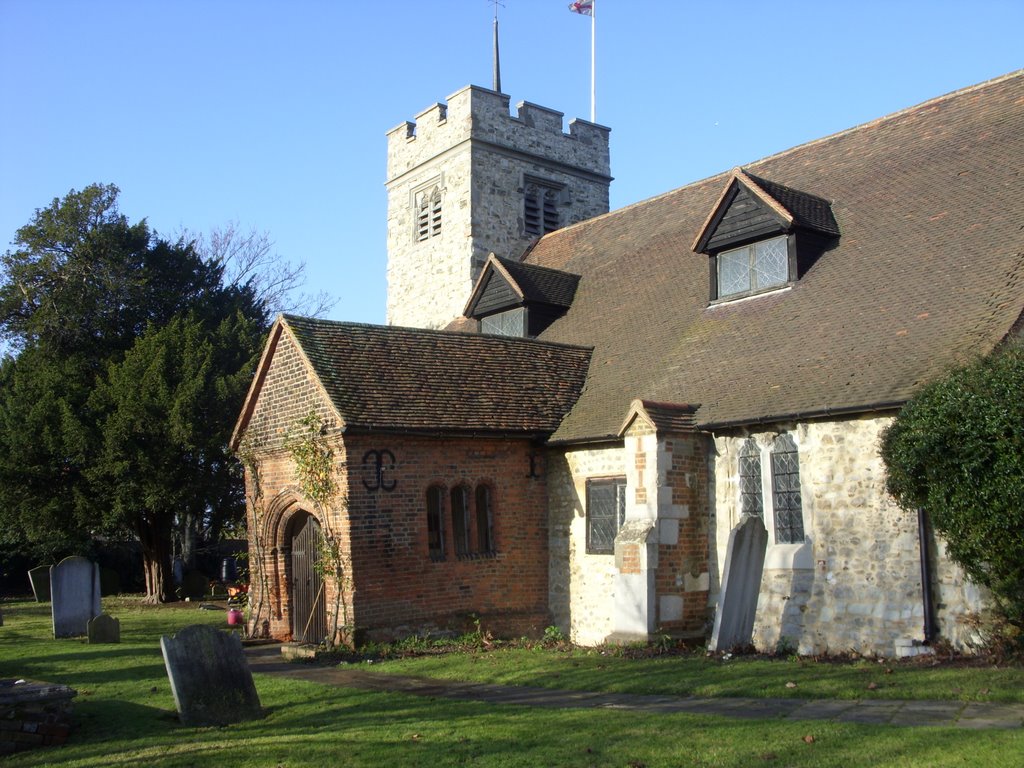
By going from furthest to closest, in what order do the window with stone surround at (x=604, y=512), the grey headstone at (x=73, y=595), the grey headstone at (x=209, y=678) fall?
the grey headstone at (x=73, y=595), the window with stone surround at (x=604, y=512), the grey headstone at (x=209, y=678)

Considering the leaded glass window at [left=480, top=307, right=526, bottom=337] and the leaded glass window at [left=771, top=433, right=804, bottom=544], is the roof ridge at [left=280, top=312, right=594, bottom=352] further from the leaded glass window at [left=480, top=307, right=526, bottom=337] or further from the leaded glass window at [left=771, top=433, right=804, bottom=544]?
the leaded glass window at [left=771, top=433, right=804, bottom=544]

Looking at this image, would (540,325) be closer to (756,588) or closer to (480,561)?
(480,561)

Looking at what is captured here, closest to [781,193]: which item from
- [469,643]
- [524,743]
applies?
[469,643]

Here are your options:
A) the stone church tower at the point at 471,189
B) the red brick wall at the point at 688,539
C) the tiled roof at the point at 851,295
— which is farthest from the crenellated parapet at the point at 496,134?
the red brick wall at the point at 688,539

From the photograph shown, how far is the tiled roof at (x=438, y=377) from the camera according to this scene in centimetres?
1568

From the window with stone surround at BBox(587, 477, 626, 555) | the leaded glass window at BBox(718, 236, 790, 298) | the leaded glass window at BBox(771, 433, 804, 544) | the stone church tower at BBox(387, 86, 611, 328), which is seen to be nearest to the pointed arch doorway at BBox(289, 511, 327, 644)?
the window with stone surround at BBox(587, 477, 626, 555)

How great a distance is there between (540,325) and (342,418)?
24.5 ft

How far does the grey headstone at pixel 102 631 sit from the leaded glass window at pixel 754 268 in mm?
12417

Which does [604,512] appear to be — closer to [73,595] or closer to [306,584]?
[306,584]

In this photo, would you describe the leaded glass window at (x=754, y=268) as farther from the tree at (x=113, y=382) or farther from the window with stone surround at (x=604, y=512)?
the tree at (x=113, y=382)

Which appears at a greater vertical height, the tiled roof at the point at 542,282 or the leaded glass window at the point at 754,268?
the tiled roof at the point at 542,282

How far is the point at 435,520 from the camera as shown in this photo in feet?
53.1

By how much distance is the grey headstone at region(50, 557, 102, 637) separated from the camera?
58.9ft

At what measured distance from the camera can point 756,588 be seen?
1358 cm
